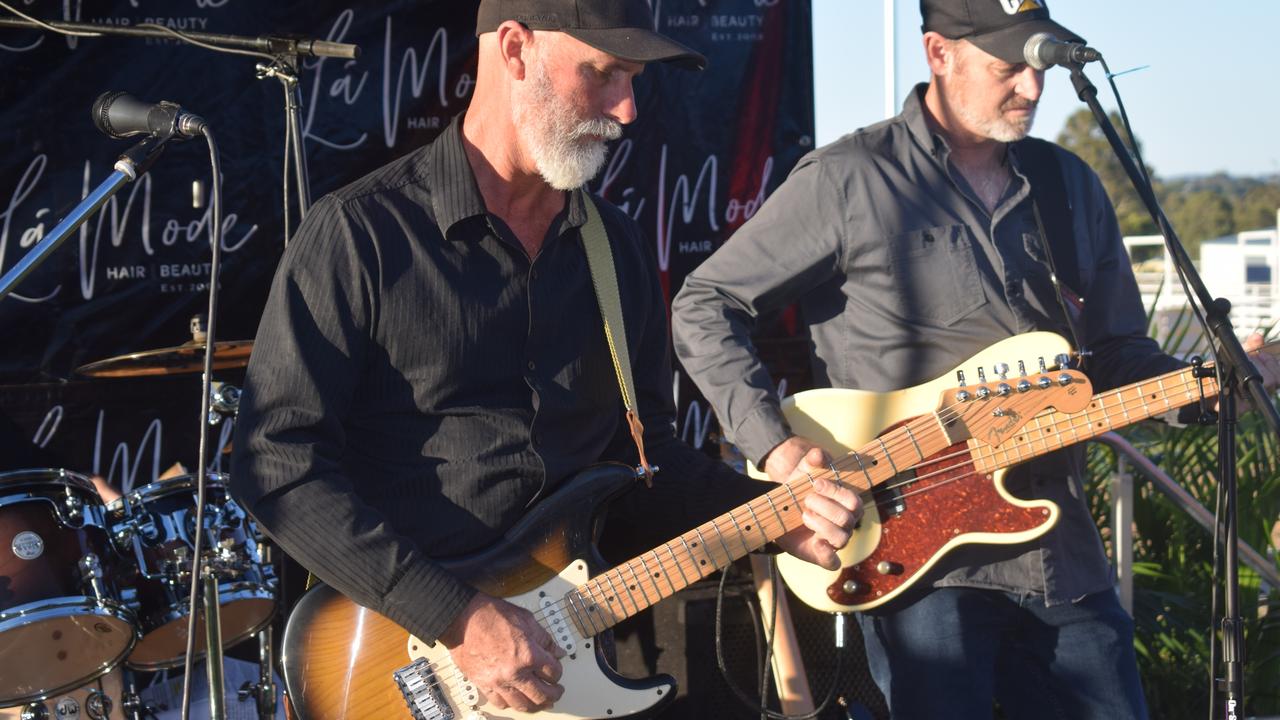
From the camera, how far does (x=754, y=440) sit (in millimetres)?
3266

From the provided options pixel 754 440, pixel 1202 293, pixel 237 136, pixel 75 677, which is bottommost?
pixel 75 677

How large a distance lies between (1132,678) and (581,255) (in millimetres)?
1755

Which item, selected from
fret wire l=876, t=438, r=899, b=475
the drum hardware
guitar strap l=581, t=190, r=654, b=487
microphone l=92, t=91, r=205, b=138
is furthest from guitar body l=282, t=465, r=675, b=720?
the drum hardware

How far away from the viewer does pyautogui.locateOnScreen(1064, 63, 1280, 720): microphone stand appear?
7.77ft

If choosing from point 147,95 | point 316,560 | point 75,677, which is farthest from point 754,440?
point 147,95

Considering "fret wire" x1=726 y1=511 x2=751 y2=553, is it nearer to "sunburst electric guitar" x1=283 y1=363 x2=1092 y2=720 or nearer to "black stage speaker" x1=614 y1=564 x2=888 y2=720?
"sunburst electric guitar" x1=283 y1=363 x2=1092 y2=720

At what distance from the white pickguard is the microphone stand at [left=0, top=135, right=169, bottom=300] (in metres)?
1.08

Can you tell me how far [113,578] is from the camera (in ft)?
11.9

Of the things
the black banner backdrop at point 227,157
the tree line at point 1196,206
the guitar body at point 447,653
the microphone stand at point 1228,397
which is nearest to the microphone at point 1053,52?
the microphone stand at point 1228,397

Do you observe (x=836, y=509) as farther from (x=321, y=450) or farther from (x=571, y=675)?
(x=321, y=450)

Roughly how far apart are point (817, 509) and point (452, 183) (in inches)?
43.7

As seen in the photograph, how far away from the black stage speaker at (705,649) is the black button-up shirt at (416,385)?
120 cm

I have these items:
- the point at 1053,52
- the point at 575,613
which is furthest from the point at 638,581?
the point at 1053,52

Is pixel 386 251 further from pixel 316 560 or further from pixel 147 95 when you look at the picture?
pixel 147 95
